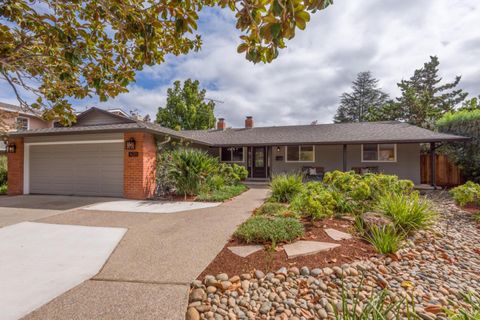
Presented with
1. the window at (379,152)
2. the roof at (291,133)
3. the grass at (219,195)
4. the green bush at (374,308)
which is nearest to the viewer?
the green bush at (374,308)

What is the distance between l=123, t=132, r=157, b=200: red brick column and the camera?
29.4 feet

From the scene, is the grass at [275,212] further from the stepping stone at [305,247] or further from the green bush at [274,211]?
the stepping stone at [305,247]

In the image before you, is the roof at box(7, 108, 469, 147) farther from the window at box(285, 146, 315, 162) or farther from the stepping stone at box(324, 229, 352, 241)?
the stepping stone at box(324, 229, 352, 241)

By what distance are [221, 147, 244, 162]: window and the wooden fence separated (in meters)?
10.7

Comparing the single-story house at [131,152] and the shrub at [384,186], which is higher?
the single-story house at [131,152]

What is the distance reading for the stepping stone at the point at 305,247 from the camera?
3.51m

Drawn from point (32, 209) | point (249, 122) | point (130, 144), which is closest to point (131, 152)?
point (130, 144)

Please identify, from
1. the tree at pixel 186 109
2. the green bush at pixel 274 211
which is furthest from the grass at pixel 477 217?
the tree at pixel 186 109

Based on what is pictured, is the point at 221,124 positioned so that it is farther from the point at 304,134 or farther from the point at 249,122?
the point at 304,134

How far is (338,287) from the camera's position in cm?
275

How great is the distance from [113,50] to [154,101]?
25.1m

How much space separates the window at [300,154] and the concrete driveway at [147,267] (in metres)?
9.22

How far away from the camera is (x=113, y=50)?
3531 millimetres

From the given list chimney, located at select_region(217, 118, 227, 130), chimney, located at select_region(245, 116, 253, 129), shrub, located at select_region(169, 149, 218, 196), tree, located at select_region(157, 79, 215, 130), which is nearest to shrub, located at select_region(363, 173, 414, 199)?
shrub, located at select_region(169, 149, 218, 196)
